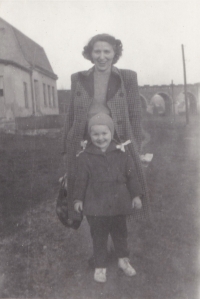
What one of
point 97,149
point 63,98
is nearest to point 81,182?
point 97,149

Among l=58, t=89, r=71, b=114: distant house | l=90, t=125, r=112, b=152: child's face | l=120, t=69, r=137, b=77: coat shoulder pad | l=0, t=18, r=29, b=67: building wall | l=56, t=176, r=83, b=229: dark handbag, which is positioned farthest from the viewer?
l=0, t=18, r=29, b=67: building wall

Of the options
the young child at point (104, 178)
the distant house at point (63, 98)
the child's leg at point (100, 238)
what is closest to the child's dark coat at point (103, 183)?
the young child at point (104, 178)

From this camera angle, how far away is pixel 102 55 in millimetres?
2684

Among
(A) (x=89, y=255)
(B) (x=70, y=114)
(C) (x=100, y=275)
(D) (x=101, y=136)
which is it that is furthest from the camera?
(A) (x=89, y=255)

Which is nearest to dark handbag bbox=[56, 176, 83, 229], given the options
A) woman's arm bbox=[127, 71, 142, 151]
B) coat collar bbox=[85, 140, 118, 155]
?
coat collar bbox=[85, 140, 118, 155]

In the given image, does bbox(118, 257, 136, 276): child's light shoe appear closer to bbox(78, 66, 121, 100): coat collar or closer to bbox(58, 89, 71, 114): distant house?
bbox(78, 66, 121, 100): coat collar

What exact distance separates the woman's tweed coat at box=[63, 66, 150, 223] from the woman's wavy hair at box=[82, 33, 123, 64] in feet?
0.43

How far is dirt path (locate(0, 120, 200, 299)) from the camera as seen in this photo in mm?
2523

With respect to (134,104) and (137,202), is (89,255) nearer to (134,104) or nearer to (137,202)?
(137,202)

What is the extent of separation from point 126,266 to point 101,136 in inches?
41.2

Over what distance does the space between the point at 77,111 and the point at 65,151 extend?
37 cm

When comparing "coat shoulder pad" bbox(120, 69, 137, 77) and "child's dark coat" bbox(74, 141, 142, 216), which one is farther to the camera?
"coat shoulder pad" bbox(120, 69, 137, 77)

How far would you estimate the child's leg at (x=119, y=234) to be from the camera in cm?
269

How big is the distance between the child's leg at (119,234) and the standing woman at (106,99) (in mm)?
174
